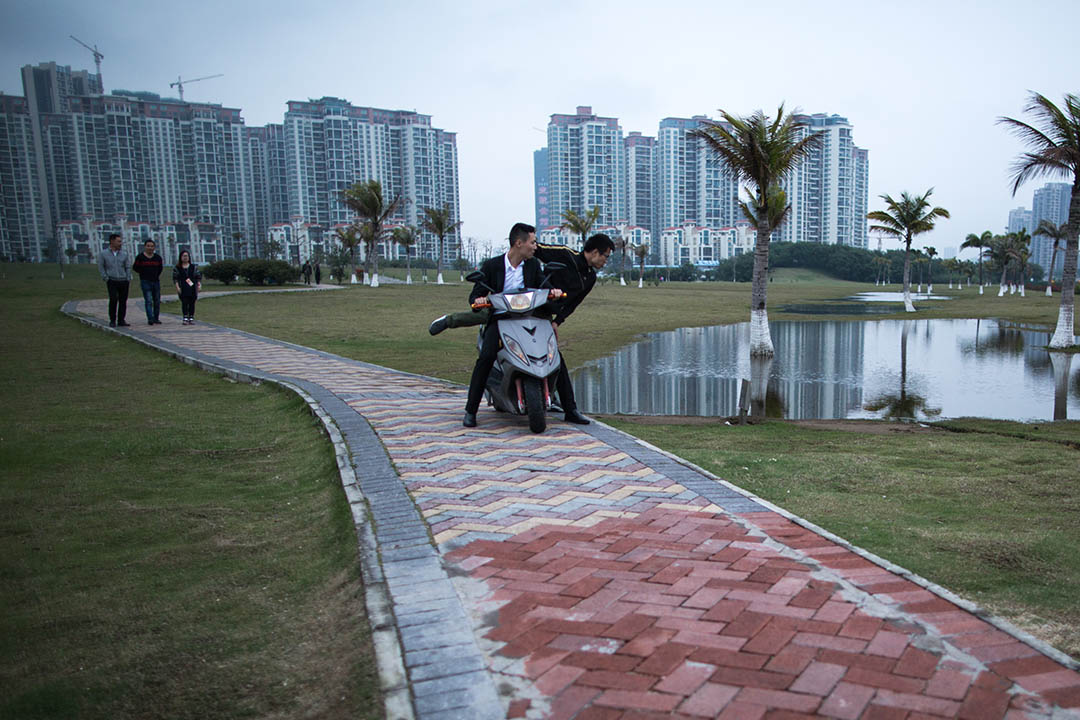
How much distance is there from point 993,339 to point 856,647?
20187 millimetres

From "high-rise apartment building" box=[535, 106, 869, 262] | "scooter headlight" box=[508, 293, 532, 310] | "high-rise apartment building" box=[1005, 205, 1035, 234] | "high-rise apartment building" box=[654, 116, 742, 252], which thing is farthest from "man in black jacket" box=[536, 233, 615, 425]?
"high-rise apartment building" box=[1005, 205, 1035, 234]

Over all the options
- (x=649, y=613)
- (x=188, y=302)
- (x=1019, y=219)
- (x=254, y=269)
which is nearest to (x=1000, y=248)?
(x=254, y=269)

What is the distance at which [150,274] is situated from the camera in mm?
14320

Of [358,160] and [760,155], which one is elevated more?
[358,160]

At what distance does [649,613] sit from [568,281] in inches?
157

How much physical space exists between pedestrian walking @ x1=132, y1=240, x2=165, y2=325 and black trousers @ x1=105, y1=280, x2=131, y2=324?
1.12ft

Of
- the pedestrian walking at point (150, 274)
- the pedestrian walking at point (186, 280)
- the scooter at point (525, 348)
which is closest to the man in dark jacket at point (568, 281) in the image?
the scooter at point (525, 348)

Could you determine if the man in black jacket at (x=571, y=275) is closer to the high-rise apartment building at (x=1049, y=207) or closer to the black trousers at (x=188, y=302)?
the black trousers at (x=188, y=302)

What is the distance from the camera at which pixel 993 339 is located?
770 inches

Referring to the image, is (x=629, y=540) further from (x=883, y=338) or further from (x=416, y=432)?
(x=883, y=338)

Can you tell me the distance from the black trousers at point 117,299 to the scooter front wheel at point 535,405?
447 inches

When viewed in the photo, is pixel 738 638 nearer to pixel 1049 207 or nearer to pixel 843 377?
pixel 843 377

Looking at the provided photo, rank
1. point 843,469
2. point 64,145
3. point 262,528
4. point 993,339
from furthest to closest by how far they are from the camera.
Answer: point 64,145, point 993,339, point 843,469, point 262,528

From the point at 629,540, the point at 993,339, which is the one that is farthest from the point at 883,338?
the point at 629,540
